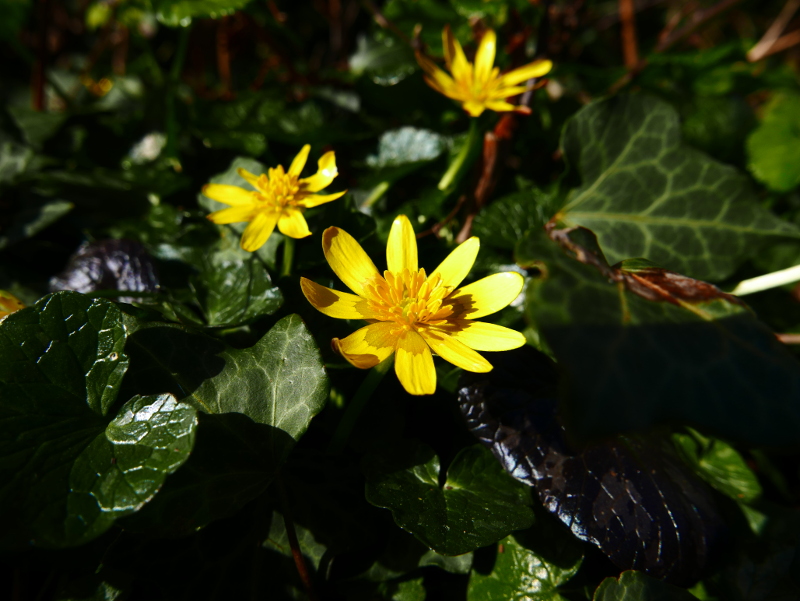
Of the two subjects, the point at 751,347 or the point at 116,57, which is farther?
the point at 116,57

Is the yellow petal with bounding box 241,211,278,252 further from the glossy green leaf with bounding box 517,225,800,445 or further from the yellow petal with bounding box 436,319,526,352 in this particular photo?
the glossy green leaf with bounding box 517,225,800,445

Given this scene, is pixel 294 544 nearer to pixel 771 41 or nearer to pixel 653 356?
pixel 653 356

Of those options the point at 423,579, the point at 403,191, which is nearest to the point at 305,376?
the point at 423,579

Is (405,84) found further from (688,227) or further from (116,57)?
(116,57)

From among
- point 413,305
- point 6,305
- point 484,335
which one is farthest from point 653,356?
point 6,305

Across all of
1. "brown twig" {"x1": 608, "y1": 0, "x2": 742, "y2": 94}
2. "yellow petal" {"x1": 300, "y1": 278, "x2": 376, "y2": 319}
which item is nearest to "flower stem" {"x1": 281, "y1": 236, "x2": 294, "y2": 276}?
"yellow petal" {"x1": 300, "y1": 278, "x2": 376, "y2": 319}

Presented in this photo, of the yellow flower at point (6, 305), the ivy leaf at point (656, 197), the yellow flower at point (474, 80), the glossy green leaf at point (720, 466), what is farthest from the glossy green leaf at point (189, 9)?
the glossy green leaf at point (720, 466)
